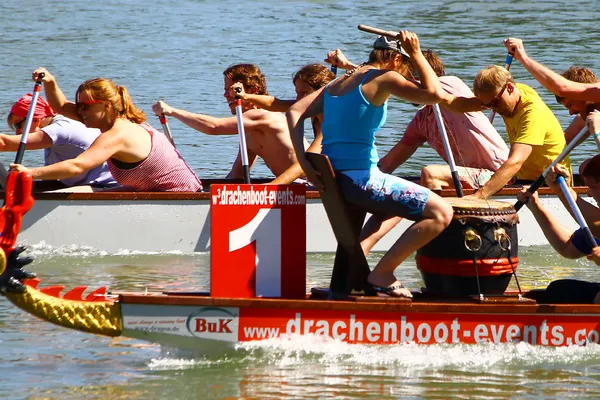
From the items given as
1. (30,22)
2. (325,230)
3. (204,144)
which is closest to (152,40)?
(30,22)

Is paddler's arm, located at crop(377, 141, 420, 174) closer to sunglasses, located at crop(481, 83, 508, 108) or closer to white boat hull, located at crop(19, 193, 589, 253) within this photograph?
white boat hull, located at crop(19, 193, 589, 253)

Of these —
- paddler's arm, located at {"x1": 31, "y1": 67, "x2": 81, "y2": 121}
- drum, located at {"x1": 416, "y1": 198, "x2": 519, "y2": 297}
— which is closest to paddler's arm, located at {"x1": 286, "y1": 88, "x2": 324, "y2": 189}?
drum, located at {"x1": 416, "y1": 198, "x2": 519, "y2": 297}

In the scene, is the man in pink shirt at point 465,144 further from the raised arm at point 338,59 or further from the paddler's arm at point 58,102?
the paddler's arm at point 58,102

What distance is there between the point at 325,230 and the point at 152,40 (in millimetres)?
15567

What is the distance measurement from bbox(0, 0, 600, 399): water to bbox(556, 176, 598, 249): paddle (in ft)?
1.99

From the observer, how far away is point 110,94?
938cm

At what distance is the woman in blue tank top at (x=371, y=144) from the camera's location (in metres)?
7.02

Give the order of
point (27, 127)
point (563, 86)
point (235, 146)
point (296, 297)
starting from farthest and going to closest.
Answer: point (235, 146), point (27, 127), point (563, 86), point (296, 297)

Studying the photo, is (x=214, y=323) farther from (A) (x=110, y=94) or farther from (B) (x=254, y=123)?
(B) (x=254, y=123)

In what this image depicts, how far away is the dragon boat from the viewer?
6988 millimetres

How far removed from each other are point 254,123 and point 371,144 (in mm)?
3473

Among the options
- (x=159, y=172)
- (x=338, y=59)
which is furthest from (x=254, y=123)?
(x=338, y=59)

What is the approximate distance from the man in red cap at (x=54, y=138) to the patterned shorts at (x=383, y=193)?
4059 millimetres

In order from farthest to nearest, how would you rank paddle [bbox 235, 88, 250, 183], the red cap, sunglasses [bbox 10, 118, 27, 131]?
sunglasses [bbox 10, 118, 27, 131]
the red cap
paddle [bbox 235, 88, 250, 183]
